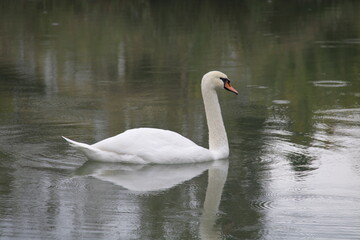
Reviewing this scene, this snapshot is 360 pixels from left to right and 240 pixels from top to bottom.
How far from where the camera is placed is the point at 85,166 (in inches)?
353

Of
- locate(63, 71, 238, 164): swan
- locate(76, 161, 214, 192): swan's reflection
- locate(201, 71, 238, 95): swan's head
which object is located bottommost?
locate(76, 161, 214, 192): swan's reflection

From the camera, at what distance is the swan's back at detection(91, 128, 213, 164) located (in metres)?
8.93

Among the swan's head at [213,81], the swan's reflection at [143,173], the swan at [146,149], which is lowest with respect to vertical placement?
the swan's reflection at [143,173]

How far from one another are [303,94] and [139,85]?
2.45 meters

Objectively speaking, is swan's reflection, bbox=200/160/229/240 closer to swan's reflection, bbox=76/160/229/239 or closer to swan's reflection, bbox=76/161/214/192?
swan's reflection, bbox=76/160/229/239

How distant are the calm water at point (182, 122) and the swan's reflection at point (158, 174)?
0.06ft

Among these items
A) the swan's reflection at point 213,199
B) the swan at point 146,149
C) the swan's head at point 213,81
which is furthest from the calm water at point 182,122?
the swan's head at point 213,81

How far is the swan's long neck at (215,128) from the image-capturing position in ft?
30.2

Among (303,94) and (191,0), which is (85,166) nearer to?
(303,94)

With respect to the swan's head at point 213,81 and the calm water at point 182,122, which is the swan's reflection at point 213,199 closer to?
the calm water at point 182,122

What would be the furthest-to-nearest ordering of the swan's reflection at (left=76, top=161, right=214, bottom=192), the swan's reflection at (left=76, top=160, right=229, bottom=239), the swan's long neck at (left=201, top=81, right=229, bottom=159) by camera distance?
the swan's long neck at (left=201, top=81, right=229, bottom=159), the swan's reflection at (left=76, top=161, right=214, bottom=192), the swan's reflection at (left=76, top=160, right=229, bottom=239)

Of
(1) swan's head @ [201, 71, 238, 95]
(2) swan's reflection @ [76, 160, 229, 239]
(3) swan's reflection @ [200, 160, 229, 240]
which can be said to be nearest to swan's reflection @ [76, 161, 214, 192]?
(2) swan's reflection @ [76, 160, 229, 239]

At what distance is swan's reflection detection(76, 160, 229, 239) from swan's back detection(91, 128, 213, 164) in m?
0.09

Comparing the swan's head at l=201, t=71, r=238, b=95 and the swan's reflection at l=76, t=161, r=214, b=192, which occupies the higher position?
the swan's head at l=201, t=71, r=238, b=95
